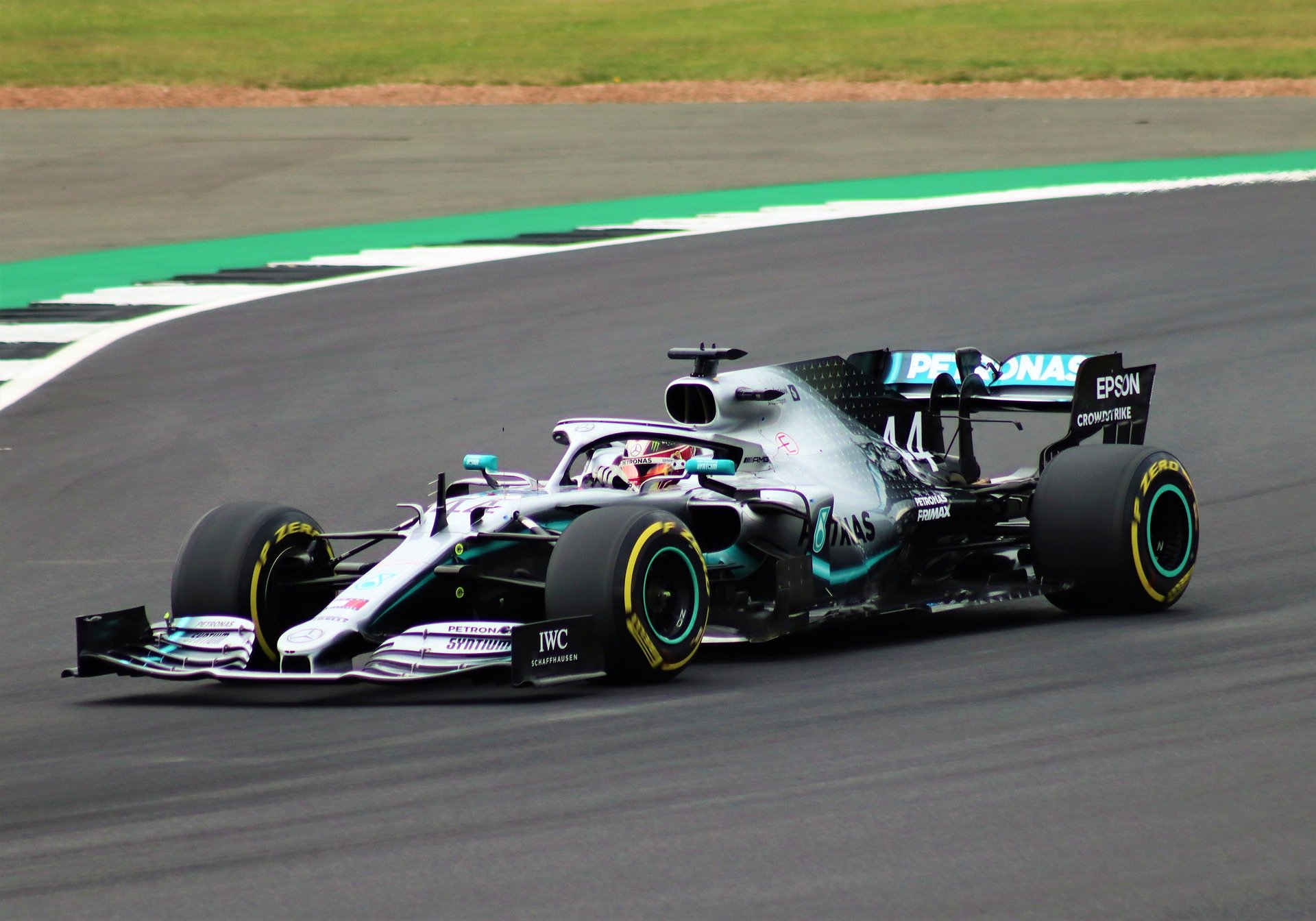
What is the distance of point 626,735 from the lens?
6.94 metres

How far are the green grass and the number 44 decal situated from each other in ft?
85.3

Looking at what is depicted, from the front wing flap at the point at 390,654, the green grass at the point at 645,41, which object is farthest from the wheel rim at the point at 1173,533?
the green grass at the point at 645,41

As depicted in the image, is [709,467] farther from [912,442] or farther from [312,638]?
[912,442]

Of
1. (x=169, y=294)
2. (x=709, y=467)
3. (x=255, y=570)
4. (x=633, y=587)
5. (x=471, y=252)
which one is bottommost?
(x=255, y=570)

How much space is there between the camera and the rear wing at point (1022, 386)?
10.1 m

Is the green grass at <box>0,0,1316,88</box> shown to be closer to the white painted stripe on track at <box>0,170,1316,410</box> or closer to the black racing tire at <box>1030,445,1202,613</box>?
the white painted stripe on track at <box>0,170,1316,410</box>

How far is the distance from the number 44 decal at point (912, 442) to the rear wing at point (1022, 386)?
2.6 inches

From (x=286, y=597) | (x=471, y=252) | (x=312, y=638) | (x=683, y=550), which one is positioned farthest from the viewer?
(x=471, y=252)

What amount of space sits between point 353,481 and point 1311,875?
8220mm

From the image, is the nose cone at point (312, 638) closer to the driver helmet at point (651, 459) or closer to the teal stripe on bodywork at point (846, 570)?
the driver helmet at point (651, 459)

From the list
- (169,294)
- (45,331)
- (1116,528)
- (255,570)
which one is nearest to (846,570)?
(1116,528)

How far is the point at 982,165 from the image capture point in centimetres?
2620

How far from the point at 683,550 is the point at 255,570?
5.87ft

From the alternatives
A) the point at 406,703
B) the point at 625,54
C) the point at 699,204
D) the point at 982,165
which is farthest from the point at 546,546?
the point at 625,54
